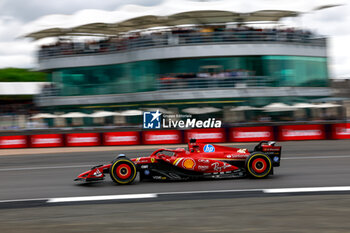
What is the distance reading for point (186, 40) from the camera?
92.0 feet

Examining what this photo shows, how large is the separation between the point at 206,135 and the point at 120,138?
162 inches

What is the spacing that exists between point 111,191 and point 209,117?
1766 centimetres

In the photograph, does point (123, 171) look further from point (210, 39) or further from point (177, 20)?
point (177, 20)

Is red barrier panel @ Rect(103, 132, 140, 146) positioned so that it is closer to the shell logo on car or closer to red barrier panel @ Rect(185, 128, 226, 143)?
red barrier panel @ Rect(185, 128, 226, 143)

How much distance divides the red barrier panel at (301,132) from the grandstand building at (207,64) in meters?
6.52

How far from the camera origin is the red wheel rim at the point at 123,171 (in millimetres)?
9930

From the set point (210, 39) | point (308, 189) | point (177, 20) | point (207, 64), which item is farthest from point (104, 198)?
point (177, 20)

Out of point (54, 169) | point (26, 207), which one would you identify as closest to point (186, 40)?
point (54, 169)

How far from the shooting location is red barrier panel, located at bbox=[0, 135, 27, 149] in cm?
2205

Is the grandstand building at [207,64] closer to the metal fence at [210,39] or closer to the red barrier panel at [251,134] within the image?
the metal fence at [210,39]

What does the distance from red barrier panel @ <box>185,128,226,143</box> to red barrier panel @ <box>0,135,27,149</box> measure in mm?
8116

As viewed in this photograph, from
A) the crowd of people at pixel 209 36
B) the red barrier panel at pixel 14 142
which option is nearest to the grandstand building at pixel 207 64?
the crowd of people at pixel 209 36

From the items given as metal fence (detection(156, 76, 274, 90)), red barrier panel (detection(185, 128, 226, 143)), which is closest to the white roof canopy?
metal fence (detection(156, 76, 274, 90))

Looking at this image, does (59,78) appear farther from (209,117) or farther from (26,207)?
(26,207)
